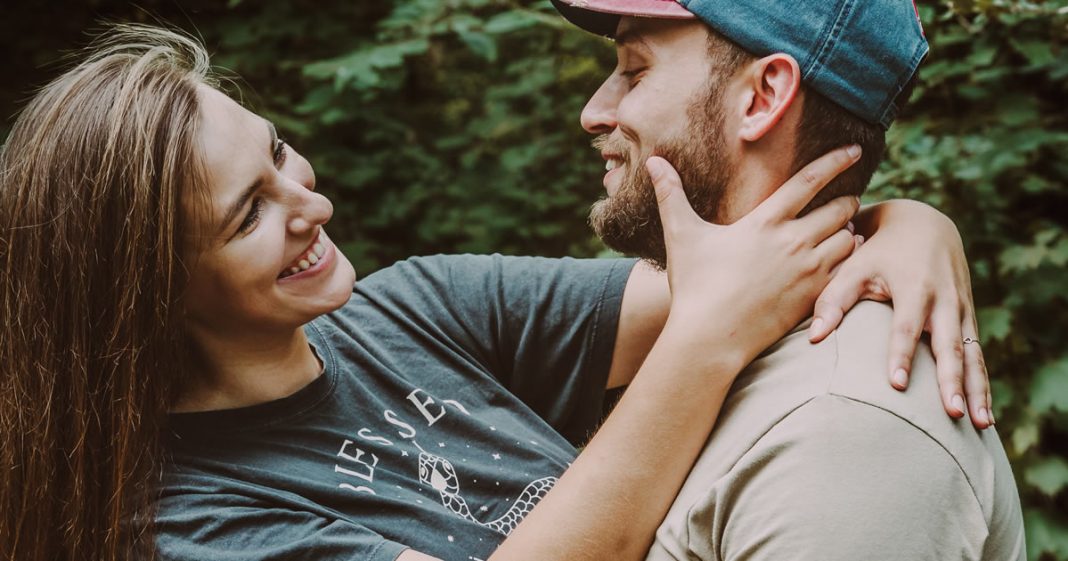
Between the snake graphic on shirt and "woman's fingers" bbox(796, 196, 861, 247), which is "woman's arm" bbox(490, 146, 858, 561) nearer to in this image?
"woman's fingers" bbox(796, 196, 861, 247)

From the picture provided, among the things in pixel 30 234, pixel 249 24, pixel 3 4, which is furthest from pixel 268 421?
pixel 3 4

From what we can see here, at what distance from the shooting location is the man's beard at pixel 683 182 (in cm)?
171

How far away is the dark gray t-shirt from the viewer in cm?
165

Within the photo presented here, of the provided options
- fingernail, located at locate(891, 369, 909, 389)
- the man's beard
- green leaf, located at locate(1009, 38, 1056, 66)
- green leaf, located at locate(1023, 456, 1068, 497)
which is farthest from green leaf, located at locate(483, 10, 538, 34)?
fingernail, located at locate(891, 369, 909, 389)

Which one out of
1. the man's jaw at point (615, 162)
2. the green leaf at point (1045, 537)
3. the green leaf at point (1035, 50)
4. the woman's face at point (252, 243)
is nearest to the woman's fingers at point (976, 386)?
the man's jaw at point (615, 162)

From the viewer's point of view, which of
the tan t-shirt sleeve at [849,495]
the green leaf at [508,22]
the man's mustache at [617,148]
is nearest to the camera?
the tan t-shirt sleeve at [849,495]

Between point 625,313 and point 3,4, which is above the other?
point 625,313

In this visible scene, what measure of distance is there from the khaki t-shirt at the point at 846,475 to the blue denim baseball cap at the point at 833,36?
40 centimetres

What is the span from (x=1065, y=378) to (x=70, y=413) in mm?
2823

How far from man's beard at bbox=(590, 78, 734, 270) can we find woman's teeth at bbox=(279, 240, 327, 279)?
0.55m

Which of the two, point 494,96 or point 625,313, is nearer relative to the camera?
point 625,313

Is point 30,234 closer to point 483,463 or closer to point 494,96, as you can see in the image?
point 483,463

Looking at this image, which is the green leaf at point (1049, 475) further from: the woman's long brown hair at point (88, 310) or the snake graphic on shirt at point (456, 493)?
the woman's long brown hair at point (88, 310)

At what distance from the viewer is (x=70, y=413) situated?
173 centimetres
